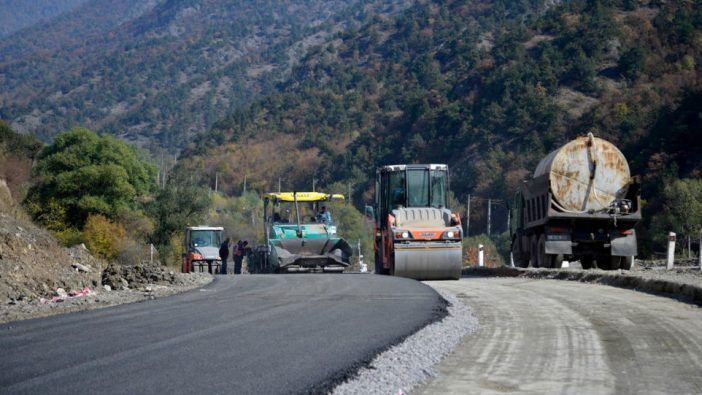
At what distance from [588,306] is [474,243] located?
2955 inches

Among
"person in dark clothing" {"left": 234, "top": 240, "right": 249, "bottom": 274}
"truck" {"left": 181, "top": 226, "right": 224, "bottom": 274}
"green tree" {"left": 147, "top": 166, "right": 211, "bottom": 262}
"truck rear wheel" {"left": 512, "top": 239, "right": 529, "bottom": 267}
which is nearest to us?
"truck rear wheel" {"left": 512, "top": 239, "right": 529, "bottom": 267}

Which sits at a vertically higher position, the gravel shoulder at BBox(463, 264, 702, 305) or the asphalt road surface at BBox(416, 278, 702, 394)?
the gravel shoulder at BBox(463, 264, 702, 305)

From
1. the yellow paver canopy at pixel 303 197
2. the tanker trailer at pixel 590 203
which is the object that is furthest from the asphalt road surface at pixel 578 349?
the yellow paver canopy at pixel 303 197

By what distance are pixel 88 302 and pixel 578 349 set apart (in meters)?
8.11

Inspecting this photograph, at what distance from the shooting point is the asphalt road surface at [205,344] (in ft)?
22.2

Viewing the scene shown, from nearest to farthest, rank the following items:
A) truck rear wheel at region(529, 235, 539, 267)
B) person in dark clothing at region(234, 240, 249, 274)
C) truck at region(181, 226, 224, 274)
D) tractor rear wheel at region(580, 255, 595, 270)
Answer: tractor rear wheel at region(580, 255, 595, 270) < truck rear wheel at region(529, 235, 539, 267) < person in dark clothing at region(234, 240, 249, 274) < truck at region(181, 226, 224, 274)

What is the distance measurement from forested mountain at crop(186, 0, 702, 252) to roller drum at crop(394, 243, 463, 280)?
45338 mm

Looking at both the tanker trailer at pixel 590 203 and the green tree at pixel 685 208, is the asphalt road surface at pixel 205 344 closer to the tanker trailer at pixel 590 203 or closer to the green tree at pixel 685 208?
the tanker trailer at pixel 590 203

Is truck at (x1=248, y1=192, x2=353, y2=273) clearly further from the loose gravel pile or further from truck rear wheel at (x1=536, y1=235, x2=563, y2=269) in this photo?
the loose gravel pile

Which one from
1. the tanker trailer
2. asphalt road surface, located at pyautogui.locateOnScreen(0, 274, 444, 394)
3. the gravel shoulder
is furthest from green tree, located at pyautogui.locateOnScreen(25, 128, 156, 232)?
asphalt road surface, located at pyautogui.locateOnScreen(0, 274, 444, 394)

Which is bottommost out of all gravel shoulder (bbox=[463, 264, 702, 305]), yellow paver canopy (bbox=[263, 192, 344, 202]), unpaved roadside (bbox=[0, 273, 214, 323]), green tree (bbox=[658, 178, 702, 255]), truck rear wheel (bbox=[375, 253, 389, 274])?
unpaved roadside (bbox=[0, 273, 214, 323])

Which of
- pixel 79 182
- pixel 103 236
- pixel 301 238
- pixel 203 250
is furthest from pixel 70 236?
pixel 301 238

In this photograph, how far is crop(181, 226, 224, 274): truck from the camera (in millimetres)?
42250

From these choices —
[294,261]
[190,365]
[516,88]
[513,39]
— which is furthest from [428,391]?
[513,39]
